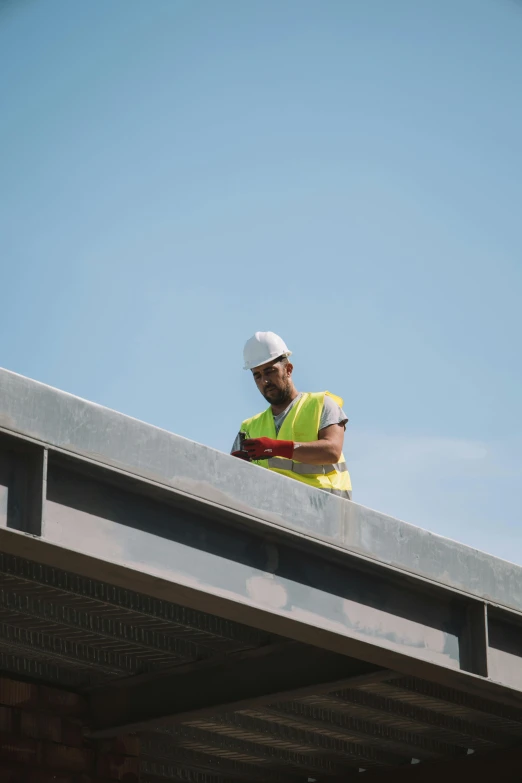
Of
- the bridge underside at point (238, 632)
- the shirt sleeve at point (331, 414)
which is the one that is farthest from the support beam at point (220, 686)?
the shirt sleeve at point (331, 414)

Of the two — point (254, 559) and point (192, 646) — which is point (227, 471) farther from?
point (192, 646)

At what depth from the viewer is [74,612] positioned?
647 cm

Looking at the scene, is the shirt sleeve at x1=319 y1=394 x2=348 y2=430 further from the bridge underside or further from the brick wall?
the brick wall

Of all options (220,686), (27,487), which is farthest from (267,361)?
(27,487)

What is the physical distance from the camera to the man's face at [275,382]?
325 inches

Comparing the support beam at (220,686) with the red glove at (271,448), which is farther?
the red glove at (271,448)

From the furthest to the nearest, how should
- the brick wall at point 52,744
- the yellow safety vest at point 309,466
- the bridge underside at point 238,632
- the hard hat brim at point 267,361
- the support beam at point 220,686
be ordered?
1. the hard hat brim at point 267,361
2. the yellow safety vest at point 309,466
3. the brick wall at point 52,744
4. the support beam at point 220,686
5. the bridge underside at point 238,632

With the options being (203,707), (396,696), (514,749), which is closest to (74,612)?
(203,707)

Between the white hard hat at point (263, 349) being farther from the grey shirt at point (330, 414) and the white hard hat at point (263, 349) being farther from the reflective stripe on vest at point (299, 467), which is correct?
the reflective stripe on vest at point (299, 467)

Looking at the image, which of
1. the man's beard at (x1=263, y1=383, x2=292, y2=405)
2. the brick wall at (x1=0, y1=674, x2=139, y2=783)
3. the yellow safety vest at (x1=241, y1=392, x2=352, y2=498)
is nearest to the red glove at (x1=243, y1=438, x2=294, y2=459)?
the yellow safety vest at (x1=241, y1=392, x2=352, y2=498)

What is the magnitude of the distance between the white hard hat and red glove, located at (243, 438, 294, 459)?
1.03 m

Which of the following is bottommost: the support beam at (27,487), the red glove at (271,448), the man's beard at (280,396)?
the support beam at (27,487)

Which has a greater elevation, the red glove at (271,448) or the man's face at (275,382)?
the man's face at (275,382)

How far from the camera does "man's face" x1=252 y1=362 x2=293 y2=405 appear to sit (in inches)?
325
